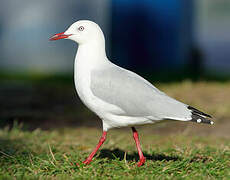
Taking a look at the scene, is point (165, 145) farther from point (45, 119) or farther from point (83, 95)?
point (45, 119)

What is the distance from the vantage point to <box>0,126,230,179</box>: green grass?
3.21 meters

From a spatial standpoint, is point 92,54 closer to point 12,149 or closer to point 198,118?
point 198,118

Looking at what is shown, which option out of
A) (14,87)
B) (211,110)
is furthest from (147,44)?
(211,110)

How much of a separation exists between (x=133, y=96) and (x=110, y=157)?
749 mm

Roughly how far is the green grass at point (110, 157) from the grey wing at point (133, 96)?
0.37 m

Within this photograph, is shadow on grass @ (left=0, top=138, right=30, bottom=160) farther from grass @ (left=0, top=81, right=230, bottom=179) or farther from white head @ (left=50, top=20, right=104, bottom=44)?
white head @ (left=50, top=20, right=104, bottom=44)

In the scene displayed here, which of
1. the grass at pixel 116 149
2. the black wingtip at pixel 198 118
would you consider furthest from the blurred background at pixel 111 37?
the black wingtip at pixel 198 118

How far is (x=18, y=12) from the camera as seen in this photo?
452 inches

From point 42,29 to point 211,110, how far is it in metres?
6.18

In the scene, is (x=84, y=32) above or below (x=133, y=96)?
above

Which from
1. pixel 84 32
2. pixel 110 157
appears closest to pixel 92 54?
pixel 84 32

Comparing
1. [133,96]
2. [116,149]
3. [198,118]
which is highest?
[133,96]

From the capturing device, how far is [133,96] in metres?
3.32

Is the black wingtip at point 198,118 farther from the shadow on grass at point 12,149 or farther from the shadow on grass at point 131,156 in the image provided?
the shadow on grass at point 12,149
